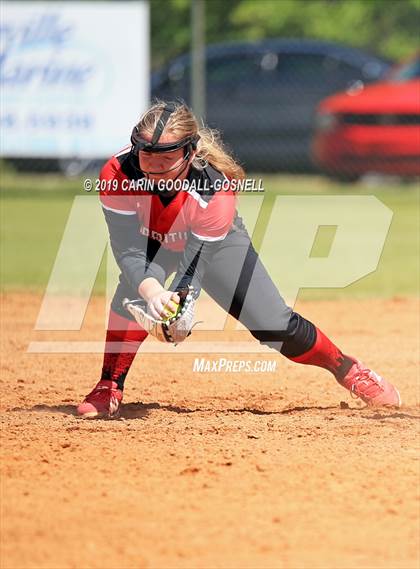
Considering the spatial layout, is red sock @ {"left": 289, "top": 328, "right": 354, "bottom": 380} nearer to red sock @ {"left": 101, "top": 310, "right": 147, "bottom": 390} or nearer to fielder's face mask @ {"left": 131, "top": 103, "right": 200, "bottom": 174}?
red sock @ {"left": 101, "top": 310, "right": 147, "bottom": 390}

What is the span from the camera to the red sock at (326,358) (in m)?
5.55

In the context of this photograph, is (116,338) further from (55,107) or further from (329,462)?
(55,107)

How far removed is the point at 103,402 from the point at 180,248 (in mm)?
890

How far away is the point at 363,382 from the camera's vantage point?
18.6ft

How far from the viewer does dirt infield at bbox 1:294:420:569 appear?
12.4 feet

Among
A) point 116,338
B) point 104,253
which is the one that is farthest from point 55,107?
point 116,338

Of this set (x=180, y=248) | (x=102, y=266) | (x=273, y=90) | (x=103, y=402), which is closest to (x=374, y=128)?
(x=273, y=90)

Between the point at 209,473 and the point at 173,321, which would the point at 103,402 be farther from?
the point at 209,473

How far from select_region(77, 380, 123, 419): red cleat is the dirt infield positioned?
8 centimetres

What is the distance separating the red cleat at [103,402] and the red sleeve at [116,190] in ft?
3.08

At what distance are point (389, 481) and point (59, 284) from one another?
5.82 metres

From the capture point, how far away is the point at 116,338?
5633mm

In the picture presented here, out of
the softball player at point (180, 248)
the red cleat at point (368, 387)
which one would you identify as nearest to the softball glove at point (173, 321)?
the softball player at point (180, 248)

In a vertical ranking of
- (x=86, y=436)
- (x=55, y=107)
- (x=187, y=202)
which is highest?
(x=187, y=202)
